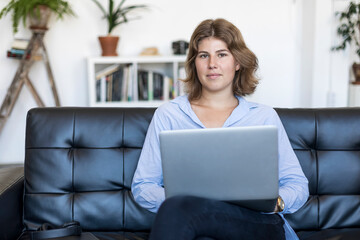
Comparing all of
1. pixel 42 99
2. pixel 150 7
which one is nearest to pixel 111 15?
pixel 150 7

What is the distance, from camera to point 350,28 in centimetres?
410

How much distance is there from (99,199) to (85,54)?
2682 millimetres

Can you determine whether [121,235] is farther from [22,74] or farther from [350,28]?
[350,28]

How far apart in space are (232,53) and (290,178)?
565 mm

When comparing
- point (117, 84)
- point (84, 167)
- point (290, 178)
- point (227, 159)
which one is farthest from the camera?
point (117, 84)

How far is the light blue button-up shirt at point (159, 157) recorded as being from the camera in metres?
1.60

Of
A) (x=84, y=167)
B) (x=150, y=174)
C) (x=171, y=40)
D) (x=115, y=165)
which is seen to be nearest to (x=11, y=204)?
(x=84, y=167)

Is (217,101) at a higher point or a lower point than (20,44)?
lower

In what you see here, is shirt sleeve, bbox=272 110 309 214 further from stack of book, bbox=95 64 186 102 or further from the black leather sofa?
stack of book, bbox=95 64 186 102

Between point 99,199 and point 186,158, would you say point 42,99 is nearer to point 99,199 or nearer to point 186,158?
point 99,199

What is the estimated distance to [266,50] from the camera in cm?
446

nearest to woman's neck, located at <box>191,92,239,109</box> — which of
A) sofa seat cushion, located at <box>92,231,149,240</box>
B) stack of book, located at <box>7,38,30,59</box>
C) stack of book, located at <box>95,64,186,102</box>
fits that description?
sofa seat cushion, located at <box>92,231,149,240</box>

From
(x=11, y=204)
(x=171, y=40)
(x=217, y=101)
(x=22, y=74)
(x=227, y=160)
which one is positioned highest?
(x=171, y=40)

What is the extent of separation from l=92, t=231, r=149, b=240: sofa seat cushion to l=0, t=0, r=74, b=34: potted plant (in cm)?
249
